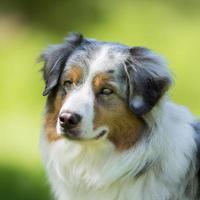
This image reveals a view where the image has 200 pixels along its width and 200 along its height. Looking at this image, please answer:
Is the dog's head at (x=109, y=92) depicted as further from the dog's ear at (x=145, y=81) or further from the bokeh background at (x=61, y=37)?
the bokeh background at (x=61, y=37)

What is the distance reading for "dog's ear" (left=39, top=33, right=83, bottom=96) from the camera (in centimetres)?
703

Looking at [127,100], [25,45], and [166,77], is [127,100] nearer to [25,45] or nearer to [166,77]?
[166,77]

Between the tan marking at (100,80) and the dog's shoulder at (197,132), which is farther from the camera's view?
the dog's shoulder at (197,132)

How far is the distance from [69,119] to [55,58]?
81 centimetres

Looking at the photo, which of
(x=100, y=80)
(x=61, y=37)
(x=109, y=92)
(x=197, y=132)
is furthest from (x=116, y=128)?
(x=61, y=37)

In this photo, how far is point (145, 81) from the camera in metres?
6.75

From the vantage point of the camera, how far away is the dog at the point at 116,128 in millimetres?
6703

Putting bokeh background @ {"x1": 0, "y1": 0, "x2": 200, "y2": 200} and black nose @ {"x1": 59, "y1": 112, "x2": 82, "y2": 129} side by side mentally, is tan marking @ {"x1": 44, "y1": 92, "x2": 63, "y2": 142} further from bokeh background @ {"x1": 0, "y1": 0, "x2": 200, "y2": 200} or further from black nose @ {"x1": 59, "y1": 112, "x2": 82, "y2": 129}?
bokeh background @ {"x1": 0, "y1": 0, "x2": 200, "y2": 200}

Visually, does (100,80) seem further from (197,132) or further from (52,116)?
(197,132)

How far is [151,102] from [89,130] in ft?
1.76

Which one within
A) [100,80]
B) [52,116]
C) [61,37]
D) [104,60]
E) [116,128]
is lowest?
[61,37]

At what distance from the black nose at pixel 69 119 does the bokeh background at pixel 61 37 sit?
3659 mm

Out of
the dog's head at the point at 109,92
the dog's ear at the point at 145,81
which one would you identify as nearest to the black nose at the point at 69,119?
the dog's head at the point at 109,92

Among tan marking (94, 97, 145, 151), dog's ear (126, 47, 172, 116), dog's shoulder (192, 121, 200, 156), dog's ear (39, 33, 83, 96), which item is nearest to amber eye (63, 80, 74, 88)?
dog's ear (39, 33, 83, 96)
